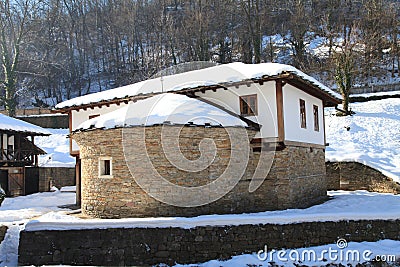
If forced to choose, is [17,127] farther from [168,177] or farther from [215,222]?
[215,222]

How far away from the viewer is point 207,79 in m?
11.9

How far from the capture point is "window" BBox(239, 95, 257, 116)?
11.1 m

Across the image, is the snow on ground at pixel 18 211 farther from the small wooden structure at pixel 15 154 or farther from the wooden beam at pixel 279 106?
the wooden beam at pixel 279 106

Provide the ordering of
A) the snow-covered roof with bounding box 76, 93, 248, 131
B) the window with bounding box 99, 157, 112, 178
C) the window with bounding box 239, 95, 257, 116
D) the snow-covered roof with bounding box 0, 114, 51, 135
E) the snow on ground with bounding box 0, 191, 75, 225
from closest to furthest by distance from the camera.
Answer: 1. the snow-covered roof with bounding box 76, 93, 248, 131
2. the window with bounding box 99, 157, 112, 178
3. the window with bounding box 239, 95, 257, 116
4. the snow on ground with bounding box 0, 191, 75, 225
5. the snow-covered roof with bounding box 0, 114, 51, 135

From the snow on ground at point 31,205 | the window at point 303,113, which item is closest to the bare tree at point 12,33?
the snow on ground at point 31,205

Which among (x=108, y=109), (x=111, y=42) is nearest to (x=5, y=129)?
(x=108, y=109)

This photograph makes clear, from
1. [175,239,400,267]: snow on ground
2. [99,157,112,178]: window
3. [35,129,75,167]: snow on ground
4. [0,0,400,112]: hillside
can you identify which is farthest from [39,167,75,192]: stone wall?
[175,239,400,267]: snow on ground

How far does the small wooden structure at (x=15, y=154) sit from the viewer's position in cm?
1727

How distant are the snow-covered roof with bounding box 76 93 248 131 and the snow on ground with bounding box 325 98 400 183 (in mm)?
8171

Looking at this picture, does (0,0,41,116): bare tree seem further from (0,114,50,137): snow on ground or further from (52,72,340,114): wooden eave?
(52,72,340,114): wooden eave

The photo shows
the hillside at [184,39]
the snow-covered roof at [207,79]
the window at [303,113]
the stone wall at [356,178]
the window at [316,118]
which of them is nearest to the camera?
the snow-covered roof at [207,79]

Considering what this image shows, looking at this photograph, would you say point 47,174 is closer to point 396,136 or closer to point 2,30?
point 2,30

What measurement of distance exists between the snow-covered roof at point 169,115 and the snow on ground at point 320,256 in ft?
11.3

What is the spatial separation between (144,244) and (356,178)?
35.2ft
